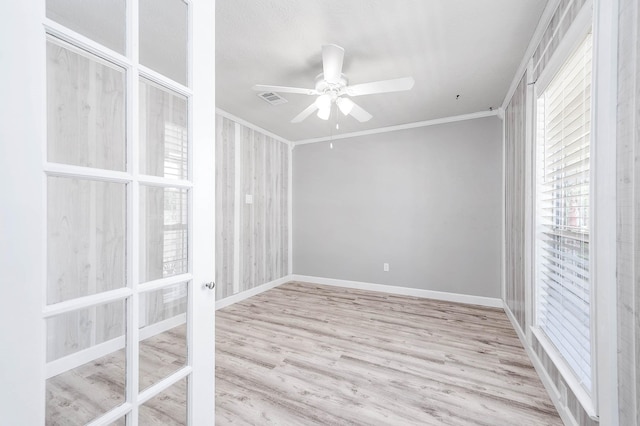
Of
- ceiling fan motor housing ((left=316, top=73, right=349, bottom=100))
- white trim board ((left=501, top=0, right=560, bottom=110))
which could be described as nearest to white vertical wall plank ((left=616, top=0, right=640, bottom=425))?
white trim board ((left=501, top=0, right=560, bottom=110))

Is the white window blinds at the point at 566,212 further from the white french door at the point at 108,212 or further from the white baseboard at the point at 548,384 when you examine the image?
the white french door at the point at 108,212

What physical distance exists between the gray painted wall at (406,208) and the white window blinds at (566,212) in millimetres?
1477

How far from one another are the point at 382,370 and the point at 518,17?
2.65 m

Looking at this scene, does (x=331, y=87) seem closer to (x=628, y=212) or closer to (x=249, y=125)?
(x=628, y=212)

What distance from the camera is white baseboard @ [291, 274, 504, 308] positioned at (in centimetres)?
336

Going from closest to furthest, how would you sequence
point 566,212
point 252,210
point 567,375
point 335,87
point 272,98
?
1. point 567,375
2. point 566,212
3. point 335,87
4. point 272,98
5. point 252,210

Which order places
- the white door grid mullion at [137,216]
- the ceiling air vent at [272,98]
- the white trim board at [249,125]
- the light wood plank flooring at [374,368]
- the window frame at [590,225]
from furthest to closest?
the white trim board at [249,125], the ceiling air vent at [272,98], the light wood plank flooring at [374,368], the window frame at [590,225], the white door grid mullion at [137,216]

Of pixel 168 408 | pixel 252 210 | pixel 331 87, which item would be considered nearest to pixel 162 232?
pixel 168 408

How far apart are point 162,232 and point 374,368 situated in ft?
6.10

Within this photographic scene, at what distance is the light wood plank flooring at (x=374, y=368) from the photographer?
158 cm

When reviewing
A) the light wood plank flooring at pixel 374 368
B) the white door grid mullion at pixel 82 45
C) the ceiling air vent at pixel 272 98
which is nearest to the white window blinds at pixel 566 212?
the light wood plank flooring at pixel 374 368

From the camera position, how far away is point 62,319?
0.70 metres

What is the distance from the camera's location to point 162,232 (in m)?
0.97

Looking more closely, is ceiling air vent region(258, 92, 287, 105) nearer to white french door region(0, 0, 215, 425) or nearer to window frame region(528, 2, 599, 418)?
white french door region(0, 0, 215, 425)
